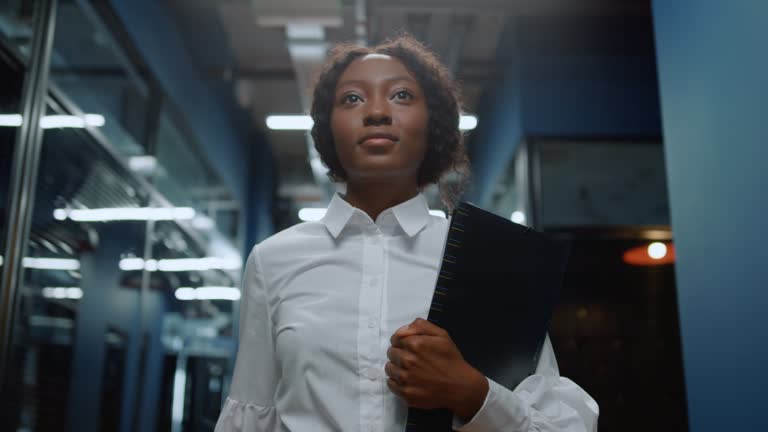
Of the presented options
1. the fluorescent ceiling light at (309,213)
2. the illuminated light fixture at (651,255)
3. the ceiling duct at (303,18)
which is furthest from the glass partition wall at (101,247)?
the illuminated light fixture at (651,255)

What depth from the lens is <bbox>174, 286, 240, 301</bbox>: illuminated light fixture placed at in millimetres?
5508

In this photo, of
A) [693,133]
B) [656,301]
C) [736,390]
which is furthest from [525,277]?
[656,301]

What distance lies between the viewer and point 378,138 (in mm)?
1263

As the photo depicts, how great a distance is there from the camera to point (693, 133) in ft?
8.02

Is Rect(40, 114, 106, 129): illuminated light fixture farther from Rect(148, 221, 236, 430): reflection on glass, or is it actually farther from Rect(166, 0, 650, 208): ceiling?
Rect(148, 221, 236, 430): reflection on glass

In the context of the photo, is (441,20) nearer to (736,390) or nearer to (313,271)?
(736,390)

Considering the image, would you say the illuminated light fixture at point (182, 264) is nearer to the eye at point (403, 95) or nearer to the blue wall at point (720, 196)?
the blue wall at point (720, 196)

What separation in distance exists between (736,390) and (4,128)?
256 cm

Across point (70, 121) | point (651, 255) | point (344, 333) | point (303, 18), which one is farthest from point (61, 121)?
point (651, 255)

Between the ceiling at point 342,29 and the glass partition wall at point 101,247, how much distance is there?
2.34 ft

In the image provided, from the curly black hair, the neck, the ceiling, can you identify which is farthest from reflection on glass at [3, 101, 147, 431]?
the neck

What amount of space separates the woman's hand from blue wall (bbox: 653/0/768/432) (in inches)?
51.8

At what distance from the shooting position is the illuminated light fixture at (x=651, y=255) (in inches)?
182

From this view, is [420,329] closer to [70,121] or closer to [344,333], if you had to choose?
[344,333]
